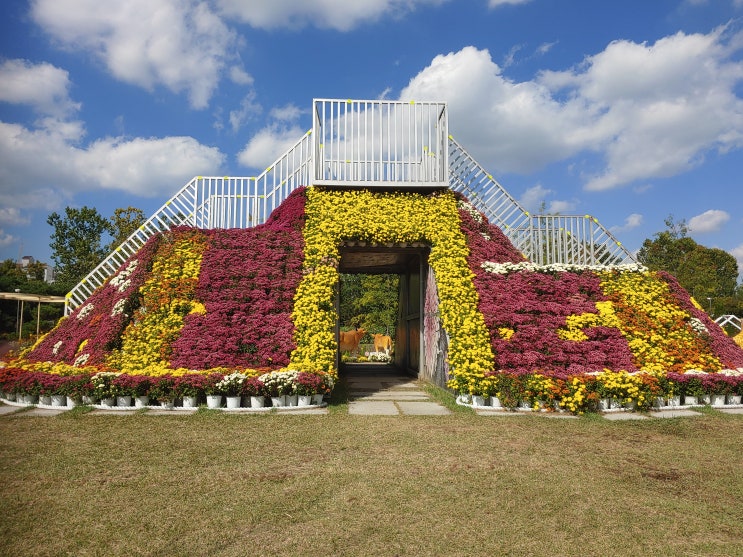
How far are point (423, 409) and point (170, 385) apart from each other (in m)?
4.44

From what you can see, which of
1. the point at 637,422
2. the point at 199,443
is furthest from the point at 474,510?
the point at 637,422

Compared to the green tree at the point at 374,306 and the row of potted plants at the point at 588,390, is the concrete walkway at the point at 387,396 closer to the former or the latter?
the row of potted plants at the point at 588,390

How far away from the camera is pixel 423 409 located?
8961 mm

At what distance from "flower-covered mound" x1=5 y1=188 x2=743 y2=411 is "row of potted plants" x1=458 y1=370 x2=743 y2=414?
4cm

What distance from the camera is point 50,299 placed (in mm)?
18109

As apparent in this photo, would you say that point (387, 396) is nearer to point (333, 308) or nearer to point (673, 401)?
point (333, 308)

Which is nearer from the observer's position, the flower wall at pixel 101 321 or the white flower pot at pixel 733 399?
the white flower pot at pixel 733 399

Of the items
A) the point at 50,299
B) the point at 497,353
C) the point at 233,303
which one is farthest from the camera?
the point at 50,299

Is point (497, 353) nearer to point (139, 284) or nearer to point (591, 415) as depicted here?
point (591, 415)

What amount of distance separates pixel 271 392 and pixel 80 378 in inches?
132

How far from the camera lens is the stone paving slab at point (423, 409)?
852 centimetres

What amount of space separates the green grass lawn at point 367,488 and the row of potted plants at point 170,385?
1.09 metres

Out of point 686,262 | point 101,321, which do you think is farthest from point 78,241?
point 686,262

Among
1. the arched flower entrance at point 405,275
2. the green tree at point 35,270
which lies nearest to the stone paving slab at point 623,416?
the arched flower entrance at point 405,275
